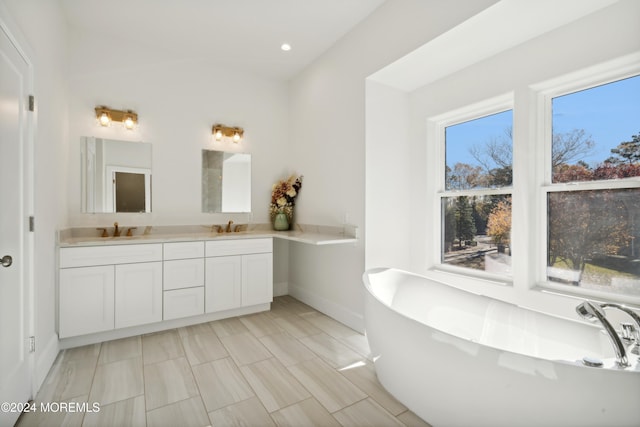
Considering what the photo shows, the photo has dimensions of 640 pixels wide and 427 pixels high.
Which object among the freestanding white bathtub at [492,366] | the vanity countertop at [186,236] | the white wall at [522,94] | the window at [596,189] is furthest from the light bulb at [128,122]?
the window at [596,189]

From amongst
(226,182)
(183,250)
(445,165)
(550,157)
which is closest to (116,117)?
(226,182)

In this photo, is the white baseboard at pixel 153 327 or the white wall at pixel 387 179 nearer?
the white baseboard at pixel 153 327

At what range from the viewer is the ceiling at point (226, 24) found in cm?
263

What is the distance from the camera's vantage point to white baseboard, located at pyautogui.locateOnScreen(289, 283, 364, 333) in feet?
9.57

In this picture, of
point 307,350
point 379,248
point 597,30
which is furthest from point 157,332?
point 597,30

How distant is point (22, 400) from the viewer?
5.62 ft

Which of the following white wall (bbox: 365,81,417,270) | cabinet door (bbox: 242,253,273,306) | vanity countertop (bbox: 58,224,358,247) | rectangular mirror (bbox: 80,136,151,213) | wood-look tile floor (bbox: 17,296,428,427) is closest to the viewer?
wood-look tile floor (bbox: 17,296,428,427)

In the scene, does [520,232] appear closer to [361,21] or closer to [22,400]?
[361,21]

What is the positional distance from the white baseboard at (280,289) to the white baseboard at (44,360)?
2.22m

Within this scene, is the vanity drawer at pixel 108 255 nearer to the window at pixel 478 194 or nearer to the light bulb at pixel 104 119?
the light bulb at pixel 104 119

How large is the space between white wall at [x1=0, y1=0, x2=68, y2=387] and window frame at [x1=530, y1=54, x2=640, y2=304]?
10.8 ft

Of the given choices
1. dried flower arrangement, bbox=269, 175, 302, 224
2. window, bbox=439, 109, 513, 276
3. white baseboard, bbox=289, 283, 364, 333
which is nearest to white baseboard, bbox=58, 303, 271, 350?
white baseboard, bbox=289, 283, 364, 333

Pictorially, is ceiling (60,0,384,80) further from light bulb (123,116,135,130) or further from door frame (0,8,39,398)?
door frame (0,8,39,398)

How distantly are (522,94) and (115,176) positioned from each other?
3.77 m
